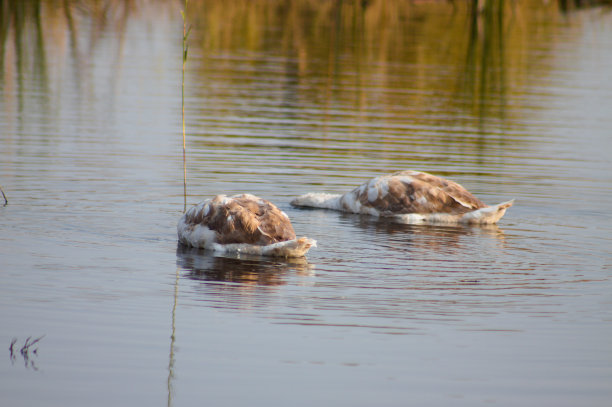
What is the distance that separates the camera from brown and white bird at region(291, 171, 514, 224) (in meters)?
12.4

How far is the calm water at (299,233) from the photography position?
6.85 meters

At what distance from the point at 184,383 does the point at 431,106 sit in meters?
16.6

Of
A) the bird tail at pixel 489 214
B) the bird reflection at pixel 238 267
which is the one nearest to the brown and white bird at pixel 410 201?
the bird tail at pixel 489 214

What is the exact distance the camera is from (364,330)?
7.75 metres

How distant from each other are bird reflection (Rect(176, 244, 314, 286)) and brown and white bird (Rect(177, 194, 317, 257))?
96 millimetres

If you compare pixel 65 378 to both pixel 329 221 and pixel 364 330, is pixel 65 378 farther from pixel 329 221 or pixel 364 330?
pixel 329 221

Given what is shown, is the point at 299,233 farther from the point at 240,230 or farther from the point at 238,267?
the point at 238,267

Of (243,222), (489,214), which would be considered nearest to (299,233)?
(243,222)

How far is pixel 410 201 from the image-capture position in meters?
12.5

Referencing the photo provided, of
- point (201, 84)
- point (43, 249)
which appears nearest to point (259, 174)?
point (43, 249)

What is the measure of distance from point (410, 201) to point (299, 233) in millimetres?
1903

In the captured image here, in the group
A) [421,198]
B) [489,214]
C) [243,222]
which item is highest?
[243,222]

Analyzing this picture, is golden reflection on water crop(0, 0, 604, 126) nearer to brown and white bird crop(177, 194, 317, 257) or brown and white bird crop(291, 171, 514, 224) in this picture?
brown and white bird crop(291, 171, 514, 224)

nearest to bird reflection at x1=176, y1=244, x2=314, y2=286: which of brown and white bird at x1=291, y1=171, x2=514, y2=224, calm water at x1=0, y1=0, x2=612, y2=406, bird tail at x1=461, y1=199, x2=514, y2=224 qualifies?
calm water at x1=0, y1=0, x2=612, y2=406
